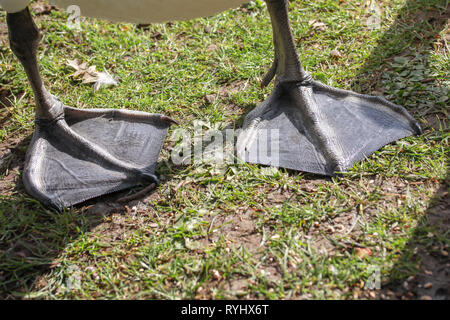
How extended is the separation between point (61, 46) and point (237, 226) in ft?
8.59

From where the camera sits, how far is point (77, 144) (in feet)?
10.2

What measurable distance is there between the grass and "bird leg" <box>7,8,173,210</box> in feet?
0.37

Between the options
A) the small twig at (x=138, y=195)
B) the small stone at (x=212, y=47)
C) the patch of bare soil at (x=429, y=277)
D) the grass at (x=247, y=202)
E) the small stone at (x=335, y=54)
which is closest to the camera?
the patch of bare soil at (x=429, y=277)

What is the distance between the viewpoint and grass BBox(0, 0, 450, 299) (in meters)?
2.32

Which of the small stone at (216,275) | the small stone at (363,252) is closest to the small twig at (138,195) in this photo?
the small stone at (216,275)

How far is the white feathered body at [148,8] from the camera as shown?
7.63ft

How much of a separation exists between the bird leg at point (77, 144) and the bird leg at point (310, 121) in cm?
65

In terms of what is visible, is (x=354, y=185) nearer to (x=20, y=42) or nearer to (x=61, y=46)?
(x=20, y=42)

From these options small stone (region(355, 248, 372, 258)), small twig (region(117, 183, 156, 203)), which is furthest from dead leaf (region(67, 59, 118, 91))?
small stone (region(355, 248, 372, 258))

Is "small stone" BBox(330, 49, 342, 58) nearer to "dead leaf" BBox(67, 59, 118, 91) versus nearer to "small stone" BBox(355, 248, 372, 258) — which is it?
"dead leaf" BBox(67, 59, 118, 91)

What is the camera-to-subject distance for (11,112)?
12.0 feet

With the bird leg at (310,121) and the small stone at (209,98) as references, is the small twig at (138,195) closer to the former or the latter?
the bird leg at (310,121)

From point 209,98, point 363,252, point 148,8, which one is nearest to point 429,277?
point 363,252
